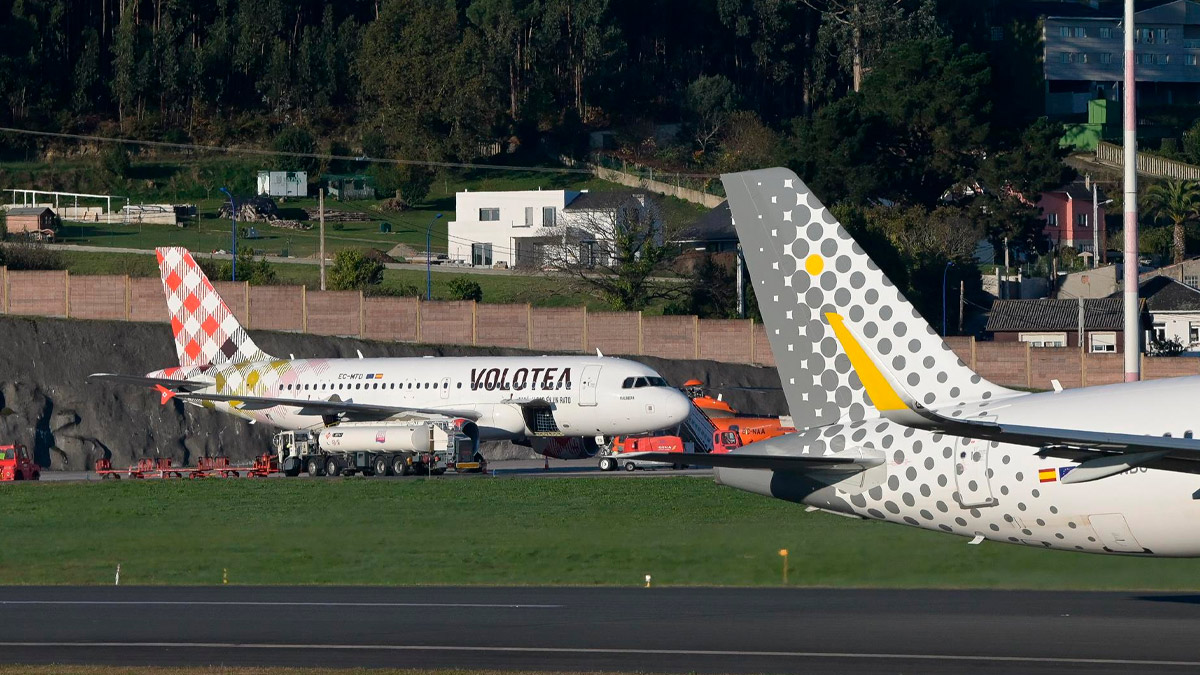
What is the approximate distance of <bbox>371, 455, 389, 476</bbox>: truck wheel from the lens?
57.2 meters

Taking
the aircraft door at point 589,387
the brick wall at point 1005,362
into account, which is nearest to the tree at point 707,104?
the brick wall at point 1005,362

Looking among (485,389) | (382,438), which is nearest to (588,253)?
(485,389)

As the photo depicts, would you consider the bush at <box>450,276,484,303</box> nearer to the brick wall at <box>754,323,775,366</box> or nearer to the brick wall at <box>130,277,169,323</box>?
the brick wall at <box>130,277,169,323</box>

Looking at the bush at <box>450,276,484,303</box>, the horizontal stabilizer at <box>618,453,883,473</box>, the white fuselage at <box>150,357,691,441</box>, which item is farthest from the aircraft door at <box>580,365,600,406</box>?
the bush at <box>450,276,484,303</box>

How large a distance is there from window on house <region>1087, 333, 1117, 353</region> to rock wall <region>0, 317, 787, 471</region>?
93.6 ft

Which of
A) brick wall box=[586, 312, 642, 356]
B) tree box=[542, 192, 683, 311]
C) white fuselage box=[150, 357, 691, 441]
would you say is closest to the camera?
white fuselage box=[150, 357, 691, 441]

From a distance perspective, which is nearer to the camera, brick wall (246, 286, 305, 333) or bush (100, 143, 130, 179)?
brick wall (246, 286, 305, 333)

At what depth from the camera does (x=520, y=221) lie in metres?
138

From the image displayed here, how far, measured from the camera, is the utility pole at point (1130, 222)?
→ 31.2 m

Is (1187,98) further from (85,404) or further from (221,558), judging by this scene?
(221,558)

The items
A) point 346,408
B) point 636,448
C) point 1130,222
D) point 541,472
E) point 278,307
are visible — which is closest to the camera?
point 1130,222

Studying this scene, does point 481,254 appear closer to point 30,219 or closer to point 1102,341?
point 30,219

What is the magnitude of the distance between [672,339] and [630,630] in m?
60.4

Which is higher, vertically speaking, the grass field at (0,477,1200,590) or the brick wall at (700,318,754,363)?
the brick wall at (700,318,754,363)
